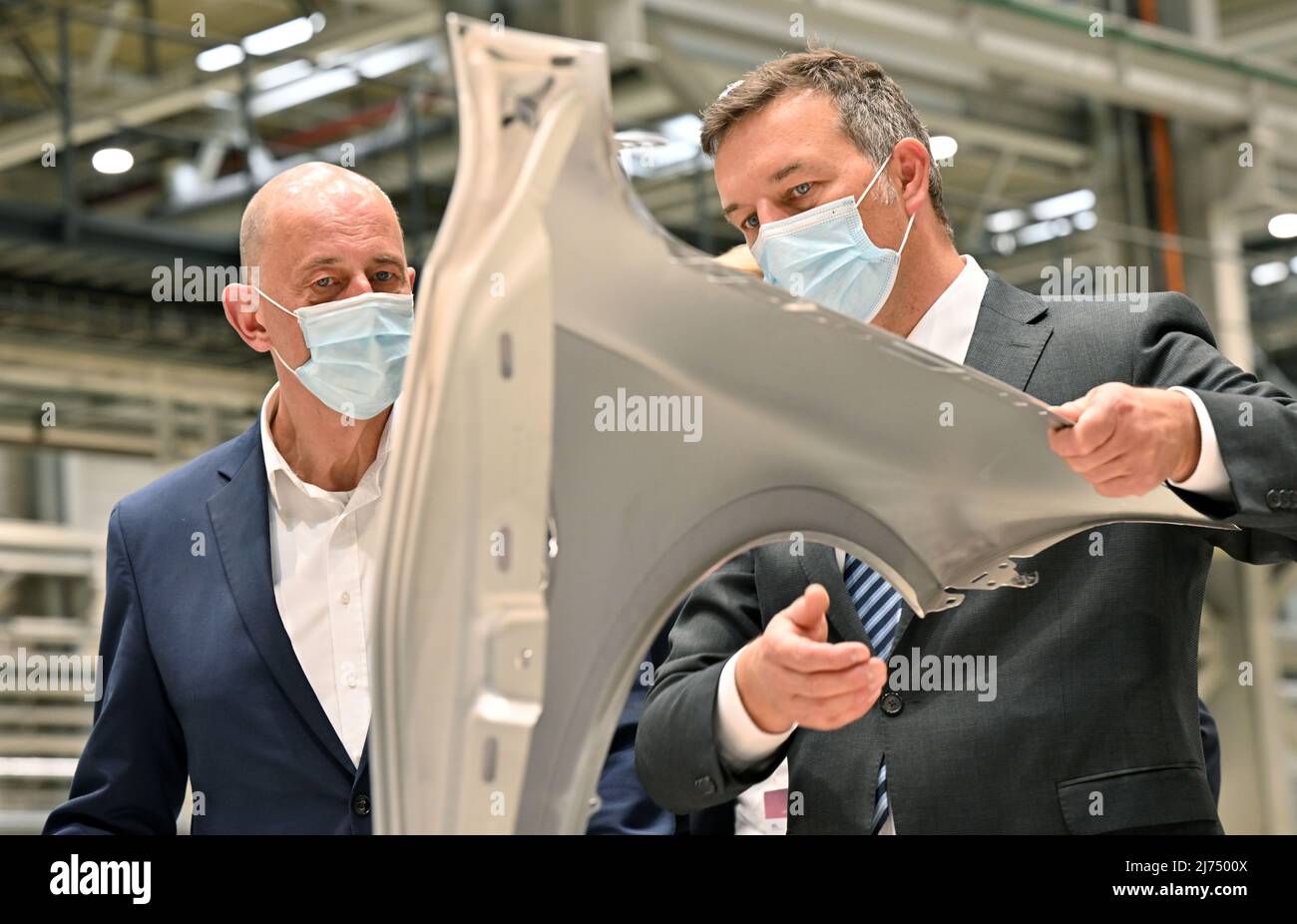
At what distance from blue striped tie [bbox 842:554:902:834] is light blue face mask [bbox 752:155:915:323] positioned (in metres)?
0.23

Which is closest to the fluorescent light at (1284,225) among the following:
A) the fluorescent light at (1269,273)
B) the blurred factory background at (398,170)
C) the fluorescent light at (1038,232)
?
the blurred factory background at (398,170)

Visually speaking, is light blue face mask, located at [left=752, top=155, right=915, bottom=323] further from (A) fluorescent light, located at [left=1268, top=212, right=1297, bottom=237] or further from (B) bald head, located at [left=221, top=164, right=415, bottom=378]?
(A) fluorescent light, located at [left=1268, top=212, right=1297, bottom=237]

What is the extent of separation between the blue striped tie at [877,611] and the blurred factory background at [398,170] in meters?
4.32

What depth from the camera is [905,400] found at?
0.77 m

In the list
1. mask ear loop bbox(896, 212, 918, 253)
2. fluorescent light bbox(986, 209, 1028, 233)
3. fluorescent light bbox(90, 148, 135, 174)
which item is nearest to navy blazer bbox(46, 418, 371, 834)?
mask ear loop bbox(896, 212, 918, 253)

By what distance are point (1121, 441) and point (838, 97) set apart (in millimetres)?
719

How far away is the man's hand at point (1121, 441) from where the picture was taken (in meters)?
0.81

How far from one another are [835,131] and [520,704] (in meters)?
0.86

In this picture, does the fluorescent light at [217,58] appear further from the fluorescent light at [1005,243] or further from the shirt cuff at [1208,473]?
the shirt cuff at [1208,473]

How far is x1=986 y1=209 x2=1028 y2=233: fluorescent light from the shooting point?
7.90 meters

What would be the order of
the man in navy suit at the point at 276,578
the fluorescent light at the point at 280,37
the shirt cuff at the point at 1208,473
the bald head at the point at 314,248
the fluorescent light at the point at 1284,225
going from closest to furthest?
1. the shirt cuff at the point at 1208,473
2. the man in navy suit at the point at 276,578
3. the bald head at the point at 314,248
4. the fluorescent light at the point at 280,37
5. the fluorescent light at the point at 1284,225

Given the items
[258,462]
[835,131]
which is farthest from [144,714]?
[835,131]

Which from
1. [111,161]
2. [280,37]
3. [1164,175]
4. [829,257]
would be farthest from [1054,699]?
[1164,175]
